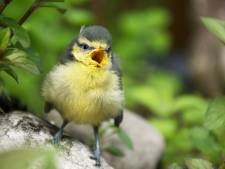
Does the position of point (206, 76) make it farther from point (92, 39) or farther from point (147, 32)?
point (92, 39)

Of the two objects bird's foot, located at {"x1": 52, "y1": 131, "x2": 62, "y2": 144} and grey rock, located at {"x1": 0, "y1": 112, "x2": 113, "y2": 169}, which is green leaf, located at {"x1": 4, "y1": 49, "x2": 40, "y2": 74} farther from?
bird's foot, located at {"x1": 52, "y1": 131, "x2": 62, "y2": 144}

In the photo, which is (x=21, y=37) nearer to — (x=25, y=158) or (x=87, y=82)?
(x=87, y=82)

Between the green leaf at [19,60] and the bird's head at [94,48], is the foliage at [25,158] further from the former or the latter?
the bird's head at [94,48]

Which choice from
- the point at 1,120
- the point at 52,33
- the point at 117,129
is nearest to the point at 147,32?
the point at 52,33

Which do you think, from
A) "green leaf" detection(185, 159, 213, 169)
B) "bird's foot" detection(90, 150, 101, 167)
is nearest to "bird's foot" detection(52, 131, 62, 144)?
"bird's foot" detection(90, 150, 101, 167)

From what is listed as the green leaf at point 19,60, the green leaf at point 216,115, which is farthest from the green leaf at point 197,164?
the green leaf at point 19,60

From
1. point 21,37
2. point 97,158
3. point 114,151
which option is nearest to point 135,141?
point 114,151
